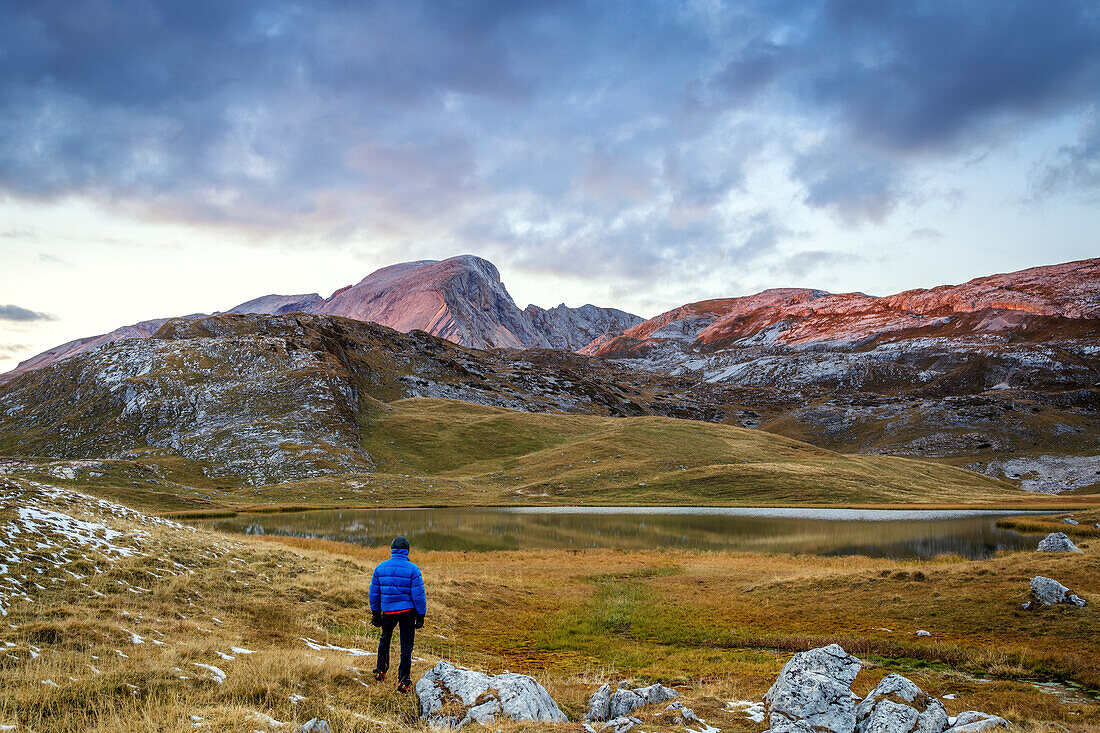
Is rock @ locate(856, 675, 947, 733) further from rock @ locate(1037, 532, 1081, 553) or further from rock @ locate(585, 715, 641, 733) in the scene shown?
rock @ locate(1037, 532, 1081, 553)

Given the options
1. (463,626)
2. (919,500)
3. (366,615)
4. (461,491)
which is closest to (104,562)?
(366,615)

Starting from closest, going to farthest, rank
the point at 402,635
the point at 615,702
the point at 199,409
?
the point at 615,702, the point at 402,635, the point at 199,409

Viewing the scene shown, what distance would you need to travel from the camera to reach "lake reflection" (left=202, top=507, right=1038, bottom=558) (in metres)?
52.1

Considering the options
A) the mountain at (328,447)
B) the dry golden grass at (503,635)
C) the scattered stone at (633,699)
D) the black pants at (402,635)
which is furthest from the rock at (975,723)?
the mountain at (328,447)

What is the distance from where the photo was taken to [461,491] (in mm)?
112188

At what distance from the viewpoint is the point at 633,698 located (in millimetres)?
12398

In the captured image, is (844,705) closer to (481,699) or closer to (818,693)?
(818,693)

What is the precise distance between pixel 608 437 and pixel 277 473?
3063 inches

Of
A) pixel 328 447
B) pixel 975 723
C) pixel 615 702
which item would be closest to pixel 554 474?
pixel 328 447

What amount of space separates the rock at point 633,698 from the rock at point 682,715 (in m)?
0.68

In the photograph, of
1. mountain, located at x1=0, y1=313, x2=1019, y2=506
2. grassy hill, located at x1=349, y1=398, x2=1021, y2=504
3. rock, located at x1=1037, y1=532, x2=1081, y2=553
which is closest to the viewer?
rock, located at x1=1037, y1=532, x2=1081, y2=553

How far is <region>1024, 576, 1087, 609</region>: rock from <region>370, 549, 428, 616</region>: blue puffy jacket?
2209 cm

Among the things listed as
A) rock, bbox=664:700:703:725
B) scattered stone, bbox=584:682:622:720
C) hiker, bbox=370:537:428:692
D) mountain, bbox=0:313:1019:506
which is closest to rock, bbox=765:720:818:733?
rock, bbox=664:700:703:725

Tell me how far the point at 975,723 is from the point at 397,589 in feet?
39.0
